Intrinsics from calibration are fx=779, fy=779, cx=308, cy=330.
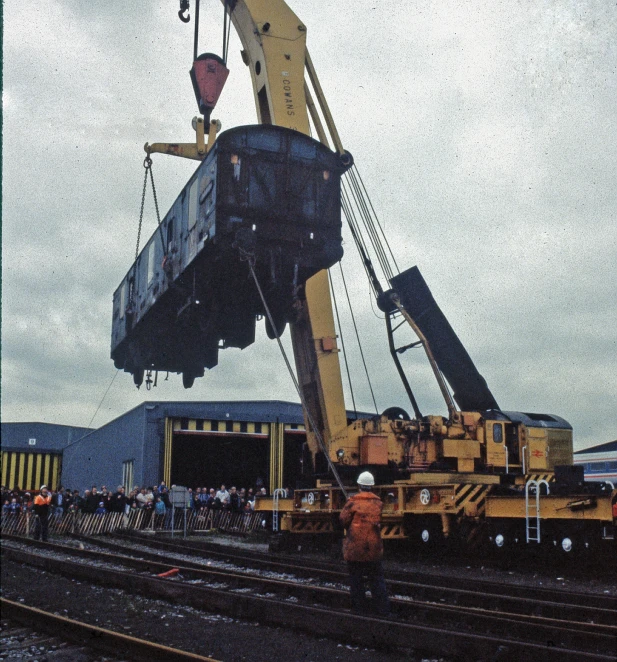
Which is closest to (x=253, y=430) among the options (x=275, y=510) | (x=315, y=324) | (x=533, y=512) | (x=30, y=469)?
(x=275, y=510)

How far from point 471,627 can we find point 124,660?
3.15 m

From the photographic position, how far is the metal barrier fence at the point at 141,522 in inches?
939

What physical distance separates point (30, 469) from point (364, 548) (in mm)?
39803

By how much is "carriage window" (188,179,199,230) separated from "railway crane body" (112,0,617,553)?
66 millimetres

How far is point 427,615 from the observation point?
25.3ft

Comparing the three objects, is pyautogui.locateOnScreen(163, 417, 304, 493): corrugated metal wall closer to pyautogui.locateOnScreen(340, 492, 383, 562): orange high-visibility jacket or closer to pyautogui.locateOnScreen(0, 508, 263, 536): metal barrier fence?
pyautogui.locateOnScreen(0, 508, 263, 536): metal barrier fence

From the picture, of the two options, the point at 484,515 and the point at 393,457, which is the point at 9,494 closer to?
the point at 393,457

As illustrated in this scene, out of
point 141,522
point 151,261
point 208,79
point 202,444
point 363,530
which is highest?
point 208,79

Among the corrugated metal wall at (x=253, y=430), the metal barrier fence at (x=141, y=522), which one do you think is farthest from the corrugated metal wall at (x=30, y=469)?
the metal barrier fence at (x=141, y=522)

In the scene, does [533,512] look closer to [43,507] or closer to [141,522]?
[43,507]

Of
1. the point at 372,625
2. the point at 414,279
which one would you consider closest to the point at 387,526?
the point at 414,279

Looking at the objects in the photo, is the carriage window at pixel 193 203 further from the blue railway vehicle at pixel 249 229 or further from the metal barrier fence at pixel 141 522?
the metal barrier fence at pixel 141 522

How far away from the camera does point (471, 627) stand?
7.22 m

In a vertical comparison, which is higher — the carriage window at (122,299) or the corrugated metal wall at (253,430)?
the carriage window at (122,299)
